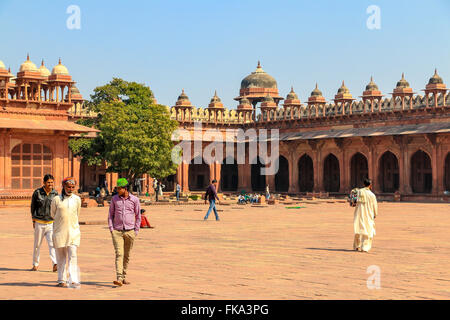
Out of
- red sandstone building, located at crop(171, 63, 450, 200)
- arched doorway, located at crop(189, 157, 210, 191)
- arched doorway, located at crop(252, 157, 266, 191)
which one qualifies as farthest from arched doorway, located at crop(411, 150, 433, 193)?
arched doorway, located at crop(189, 157, 210, 191)

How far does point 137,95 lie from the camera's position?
37.8m

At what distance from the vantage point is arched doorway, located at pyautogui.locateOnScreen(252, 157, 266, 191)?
169 feet

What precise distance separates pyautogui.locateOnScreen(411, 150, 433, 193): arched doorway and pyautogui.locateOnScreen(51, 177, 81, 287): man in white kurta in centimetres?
3523

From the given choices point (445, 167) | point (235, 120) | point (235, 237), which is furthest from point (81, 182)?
point (235, 237)

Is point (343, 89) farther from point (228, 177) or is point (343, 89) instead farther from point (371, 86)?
point (228, 177)

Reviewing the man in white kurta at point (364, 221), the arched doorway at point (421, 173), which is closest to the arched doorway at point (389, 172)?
the arched doorway at point (421, 173)

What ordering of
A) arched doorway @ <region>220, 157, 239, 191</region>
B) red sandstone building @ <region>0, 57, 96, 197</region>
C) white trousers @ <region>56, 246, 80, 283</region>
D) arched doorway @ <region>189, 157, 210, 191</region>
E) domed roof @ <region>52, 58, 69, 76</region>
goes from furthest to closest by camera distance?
arched doorway @ <region>220, 157, 239, 191</region>, arched doorway @ <region>189, 157, 210, 191</region>, domed roof @ <region>52, 58, 69, 76</region>, red sandstone building @ <region>0, 57, 96, 197</region>, white trousers @ <region>56, 246, 80, 283</region>

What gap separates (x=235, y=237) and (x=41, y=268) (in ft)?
18.1

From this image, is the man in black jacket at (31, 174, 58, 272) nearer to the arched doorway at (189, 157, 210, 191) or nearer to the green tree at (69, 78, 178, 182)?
the green tree at (69, 78, 178, 182)

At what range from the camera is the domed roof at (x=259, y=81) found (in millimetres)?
59406

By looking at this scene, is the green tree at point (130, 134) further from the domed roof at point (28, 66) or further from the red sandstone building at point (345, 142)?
the red sandstone building at point (345, 142)

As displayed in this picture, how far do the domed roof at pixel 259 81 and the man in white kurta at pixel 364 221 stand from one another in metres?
47.1

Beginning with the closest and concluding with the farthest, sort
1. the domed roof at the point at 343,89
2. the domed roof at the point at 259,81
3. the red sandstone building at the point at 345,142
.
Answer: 1. the red sandstone building at the point at 345,142
2. the domed roof at the point at 343,89
3. the domed roof at the point at 259,81
